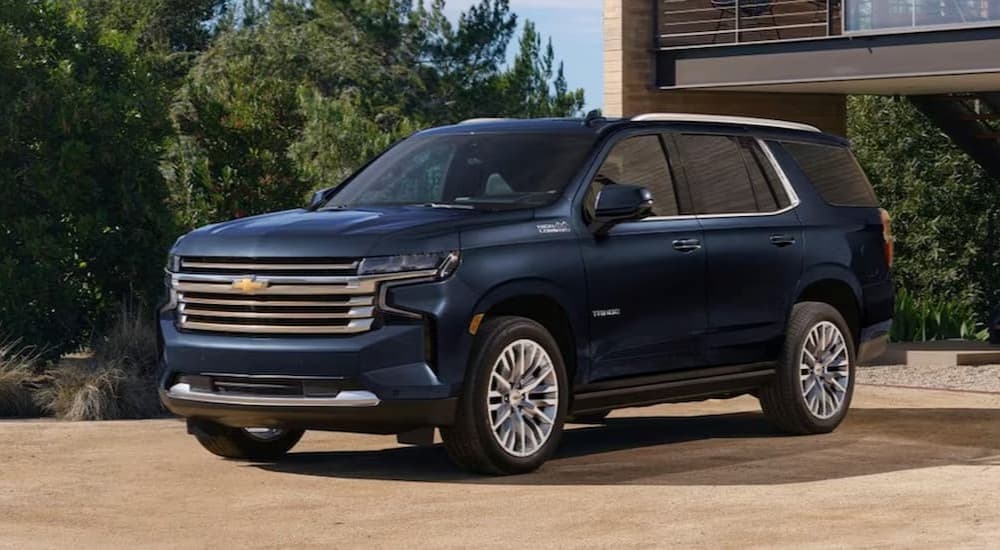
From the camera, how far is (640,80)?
82.7ft

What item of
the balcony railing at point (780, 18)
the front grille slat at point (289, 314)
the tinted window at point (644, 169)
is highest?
the balcony railing at point (780, 18)

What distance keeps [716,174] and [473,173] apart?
68.1 inches

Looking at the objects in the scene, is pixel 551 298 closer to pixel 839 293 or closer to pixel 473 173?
pixel 473 173

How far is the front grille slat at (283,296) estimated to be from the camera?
10.7 meters

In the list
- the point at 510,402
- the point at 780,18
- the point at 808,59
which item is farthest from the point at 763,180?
the point at 780,18

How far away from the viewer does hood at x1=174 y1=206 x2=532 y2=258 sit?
35.4 feet

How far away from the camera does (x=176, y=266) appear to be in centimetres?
1149

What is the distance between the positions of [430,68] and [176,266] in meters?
43.7

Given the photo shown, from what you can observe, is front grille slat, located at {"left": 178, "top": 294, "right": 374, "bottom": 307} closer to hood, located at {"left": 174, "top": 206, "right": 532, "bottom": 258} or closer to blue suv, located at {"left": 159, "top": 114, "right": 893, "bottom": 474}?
blue suv, located at {"left": 159, "top": 114, "right": 893, "bottom": 474}

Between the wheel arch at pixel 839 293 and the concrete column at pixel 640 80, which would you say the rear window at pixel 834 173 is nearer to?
the wheel arch at pixel 839 293

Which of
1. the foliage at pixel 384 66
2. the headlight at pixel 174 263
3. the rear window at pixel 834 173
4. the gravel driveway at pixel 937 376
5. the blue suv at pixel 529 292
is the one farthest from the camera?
the foliage at pixel 384 66

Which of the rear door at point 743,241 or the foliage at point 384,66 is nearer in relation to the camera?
the rear door at point 743,241

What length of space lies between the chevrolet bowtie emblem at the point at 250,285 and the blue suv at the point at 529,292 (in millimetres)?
21

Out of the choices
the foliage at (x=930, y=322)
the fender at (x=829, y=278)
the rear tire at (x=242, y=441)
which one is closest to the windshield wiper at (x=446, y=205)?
the rear tire at (x=242, y=441)
